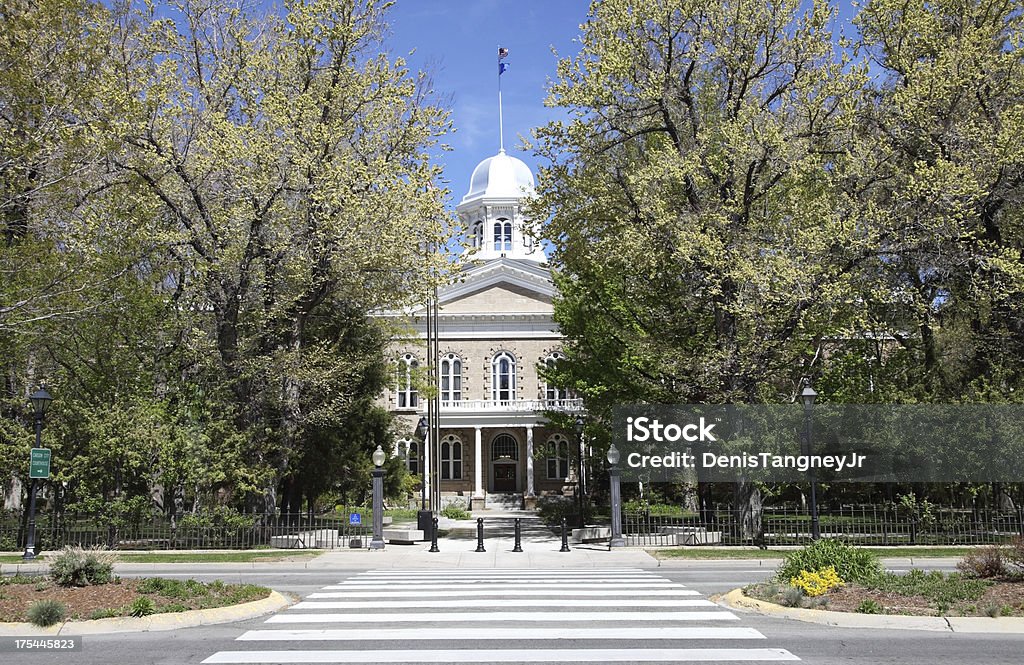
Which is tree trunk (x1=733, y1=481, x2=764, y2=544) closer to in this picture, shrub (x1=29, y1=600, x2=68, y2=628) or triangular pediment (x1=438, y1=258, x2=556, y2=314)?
shrub (x1=29, y1=600, x2=68, y2=628)

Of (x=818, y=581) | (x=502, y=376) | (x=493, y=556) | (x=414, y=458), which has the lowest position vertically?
(x=493, y=556)

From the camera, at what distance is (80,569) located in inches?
461

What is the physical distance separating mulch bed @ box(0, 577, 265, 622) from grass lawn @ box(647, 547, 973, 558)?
11588mm

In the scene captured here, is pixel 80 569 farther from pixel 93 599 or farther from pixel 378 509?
pixel 378 509

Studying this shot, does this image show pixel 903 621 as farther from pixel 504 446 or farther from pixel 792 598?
pixel 504 446

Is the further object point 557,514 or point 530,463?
point 530,463

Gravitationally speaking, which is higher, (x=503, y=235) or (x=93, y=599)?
(x=503, y=235)

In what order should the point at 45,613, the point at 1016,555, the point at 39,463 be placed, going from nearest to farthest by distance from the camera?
Result: the point at 45,613
the point at 1016,555
the point at 39,463

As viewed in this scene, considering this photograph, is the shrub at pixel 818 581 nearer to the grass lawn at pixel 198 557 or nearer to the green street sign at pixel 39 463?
the grass lawn at pixel 198 557

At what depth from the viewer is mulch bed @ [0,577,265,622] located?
10148 mm

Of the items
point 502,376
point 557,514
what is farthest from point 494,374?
point 557,514

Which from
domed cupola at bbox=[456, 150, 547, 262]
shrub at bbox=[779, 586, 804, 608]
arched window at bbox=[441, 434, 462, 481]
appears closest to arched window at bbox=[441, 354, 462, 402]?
arched window at bbox=[441, 434, 462, 481]

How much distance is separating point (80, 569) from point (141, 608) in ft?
6.98

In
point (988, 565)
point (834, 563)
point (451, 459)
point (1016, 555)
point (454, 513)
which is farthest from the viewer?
point (451, 459)
